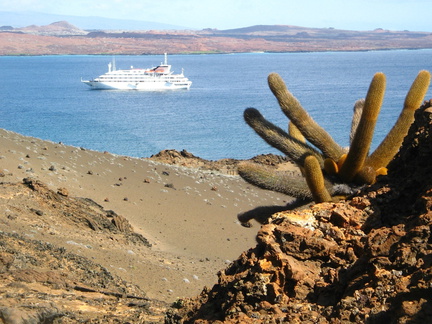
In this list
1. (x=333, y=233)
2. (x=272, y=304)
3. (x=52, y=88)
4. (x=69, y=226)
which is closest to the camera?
(x=272, y=304)

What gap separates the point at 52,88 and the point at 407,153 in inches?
2915

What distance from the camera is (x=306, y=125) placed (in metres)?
7.92

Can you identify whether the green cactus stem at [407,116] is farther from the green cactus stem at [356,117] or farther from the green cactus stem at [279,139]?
the green cactus stem at [356,117]

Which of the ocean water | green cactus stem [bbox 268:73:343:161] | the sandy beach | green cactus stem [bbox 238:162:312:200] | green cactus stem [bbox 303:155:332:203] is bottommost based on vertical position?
the ocean water

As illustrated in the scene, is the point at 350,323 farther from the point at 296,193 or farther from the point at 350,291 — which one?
the point at 296,193

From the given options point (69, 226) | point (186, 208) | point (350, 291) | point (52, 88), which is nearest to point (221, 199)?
point (186, 208)

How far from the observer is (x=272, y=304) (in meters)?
2.79

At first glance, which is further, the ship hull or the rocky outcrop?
the ship hull

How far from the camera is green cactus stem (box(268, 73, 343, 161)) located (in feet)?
25.8

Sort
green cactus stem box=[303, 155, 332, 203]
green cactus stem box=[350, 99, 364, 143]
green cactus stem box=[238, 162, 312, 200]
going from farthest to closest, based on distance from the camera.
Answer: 1. green cactus stem box=[350, 99, 364, 143]
2. green cactus stem box=[238, 162, 312, 200]
3. green cactus stem box=[303, 155, 332, 203]

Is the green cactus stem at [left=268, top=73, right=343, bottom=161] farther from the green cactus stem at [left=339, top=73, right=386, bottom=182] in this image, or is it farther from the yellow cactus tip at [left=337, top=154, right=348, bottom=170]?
the green cactus stem at [left=339, top=73, right=386, bottom=182]

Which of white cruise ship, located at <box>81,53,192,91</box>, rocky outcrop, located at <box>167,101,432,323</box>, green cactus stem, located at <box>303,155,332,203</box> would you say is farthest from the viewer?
white cruise ship, located at <box>81,53,192,91</box>

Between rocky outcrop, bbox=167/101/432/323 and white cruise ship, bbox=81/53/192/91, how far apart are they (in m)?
68.9

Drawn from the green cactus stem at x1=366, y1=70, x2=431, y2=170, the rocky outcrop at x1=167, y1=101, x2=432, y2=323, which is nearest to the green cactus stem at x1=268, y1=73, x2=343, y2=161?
the green cactus stem at x1=366, y1=70, x2=431, y2=170
